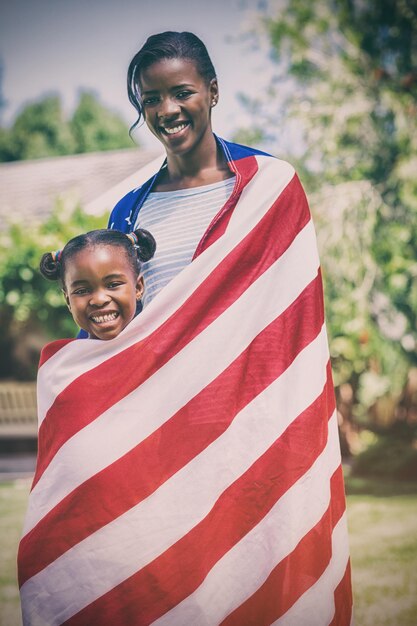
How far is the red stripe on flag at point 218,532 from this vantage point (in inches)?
78.5

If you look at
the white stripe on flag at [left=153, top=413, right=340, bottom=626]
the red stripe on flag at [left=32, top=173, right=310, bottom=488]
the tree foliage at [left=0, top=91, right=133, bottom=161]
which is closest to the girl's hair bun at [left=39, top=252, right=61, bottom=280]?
the red stripe on flag at [left=32, top=173, right=310, bottom=488]

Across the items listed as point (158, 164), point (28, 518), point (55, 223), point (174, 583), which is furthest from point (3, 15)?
point (55, 223)

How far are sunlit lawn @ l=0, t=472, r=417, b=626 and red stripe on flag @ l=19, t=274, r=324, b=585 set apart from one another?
5.09 ft

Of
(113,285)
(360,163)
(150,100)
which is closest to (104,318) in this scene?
(113,285)

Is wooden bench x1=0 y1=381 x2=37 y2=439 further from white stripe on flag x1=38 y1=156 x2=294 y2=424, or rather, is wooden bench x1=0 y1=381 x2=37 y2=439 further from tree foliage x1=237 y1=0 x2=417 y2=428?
white stripe on flag x1=38 y1=156 x2=294 y2=424

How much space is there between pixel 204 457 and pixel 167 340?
1.33 ft

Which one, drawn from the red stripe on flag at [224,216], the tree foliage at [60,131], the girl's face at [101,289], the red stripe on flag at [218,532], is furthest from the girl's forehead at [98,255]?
the tree foliage at [60,131]

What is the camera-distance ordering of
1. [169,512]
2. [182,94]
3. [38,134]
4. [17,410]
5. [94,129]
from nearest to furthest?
[169,512]
[182,94]
[17,410]
[38,134]
[94,129]

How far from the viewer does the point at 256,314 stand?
2133mm

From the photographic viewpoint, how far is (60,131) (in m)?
28.9

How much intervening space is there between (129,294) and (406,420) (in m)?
4.58

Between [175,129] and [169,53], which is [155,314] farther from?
[169,53]

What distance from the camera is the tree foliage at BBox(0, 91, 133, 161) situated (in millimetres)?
28469

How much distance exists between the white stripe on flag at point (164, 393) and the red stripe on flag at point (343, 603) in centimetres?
83
